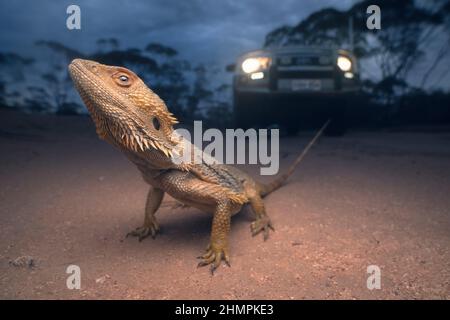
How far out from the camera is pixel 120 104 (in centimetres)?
296

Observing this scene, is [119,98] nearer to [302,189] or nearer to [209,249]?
[209,249]

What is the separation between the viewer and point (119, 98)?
2973 millimetres

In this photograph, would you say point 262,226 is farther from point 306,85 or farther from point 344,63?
point 344,63

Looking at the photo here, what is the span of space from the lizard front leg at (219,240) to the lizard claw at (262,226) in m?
0.59

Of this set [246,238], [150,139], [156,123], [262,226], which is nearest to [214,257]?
[246,238]

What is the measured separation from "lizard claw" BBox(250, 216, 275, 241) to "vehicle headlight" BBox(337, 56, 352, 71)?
25.8 ft

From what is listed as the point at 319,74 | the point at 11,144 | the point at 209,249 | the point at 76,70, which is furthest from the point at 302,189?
the point at 11,144

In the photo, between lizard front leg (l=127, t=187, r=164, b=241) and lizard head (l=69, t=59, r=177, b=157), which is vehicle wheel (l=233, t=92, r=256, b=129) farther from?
lizard head (l=69, t=59, r=177, b=157)

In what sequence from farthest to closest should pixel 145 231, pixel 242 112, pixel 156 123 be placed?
pixel 242 112 → pixel 145 231 → pixel 156 123

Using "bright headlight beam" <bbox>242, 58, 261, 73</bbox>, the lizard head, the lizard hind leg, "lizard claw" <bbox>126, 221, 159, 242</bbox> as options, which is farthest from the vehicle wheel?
the lizard head

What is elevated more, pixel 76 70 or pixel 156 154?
pixel 76 70

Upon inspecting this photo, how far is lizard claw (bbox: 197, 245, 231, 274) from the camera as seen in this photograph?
10.5 feet

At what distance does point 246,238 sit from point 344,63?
8487 mm
